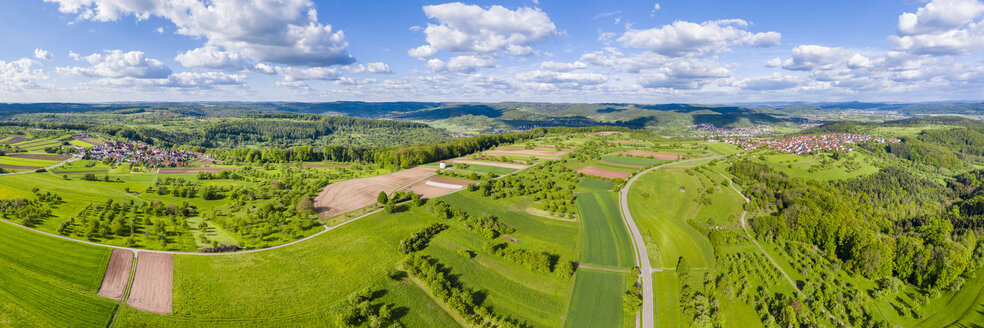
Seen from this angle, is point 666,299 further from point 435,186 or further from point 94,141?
point 94,141

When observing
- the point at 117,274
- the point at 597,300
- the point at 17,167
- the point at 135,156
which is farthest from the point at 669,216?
the point at 135,156

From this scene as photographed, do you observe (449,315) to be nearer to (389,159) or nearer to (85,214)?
(85,214)

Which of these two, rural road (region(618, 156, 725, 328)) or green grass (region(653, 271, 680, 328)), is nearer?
green grass (region(653, 271, 680, 328))

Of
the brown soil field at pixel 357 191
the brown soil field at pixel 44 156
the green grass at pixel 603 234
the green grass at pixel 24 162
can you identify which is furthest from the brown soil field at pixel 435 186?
the brown soil field at pixel 44 156

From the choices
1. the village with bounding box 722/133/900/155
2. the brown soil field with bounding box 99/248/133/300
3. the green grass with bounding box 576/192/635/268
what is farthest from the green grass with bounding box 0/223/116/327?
the village with bounding box 722/133/900/155

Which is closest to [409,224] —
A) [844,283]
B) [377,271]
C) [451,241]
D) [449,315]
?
[451,241]

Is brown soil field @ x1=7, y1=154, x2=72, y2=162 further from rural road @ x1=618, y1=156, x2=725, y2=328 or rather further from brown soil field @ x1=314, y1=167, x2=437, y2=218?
rural road @ x1=618, y1=156, x2=725, y2=328

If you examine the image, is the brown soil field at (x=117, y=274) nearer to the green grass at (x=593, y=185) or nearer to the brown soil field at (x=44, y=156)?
the green grass at (x=593, y=185)

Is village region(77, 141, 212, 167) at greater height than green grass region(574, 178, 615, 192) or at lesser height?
greater
